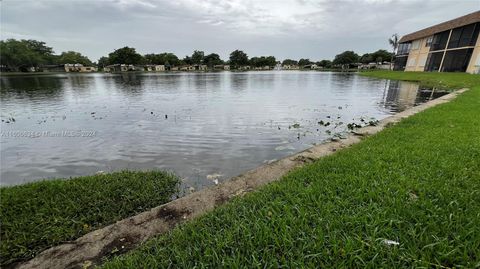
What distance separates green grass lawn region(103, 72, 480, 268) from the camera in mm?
2232

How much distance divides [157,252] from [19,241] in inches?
83.1

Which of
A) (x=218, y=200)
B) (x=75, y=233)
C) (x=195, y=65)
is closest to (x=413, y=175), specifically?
(x=218, y=200)

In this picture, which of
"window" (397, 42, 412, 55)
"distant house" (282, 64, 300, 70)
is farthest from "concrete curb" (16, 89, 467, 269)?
"distant house" (282, 64, 300, 70)

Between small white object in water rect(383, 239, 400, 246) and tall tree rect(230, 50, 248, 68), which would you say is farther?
tall tree rect(230, 50, 248, 68)

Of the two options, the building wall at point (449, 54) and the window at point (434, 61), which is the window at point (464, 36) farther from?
the window at point (434, 61)

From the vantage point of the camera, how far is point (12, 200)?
4012 mm

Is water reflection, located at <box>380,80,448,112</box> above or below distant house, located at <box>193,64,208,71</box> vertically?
above

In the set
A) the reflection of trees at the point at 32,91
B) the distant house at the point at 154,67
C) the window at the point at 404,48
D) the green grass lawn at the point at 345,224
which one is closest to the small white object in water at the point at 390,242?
the green grass lawn at the point at 345,224

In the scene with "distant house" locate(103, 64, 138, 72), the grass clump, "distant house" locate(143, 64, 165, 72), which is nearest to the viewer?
the grass clump

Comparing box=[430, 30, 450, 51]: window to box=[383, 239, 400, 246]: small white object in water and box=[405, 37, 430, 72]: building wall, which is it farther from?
box=[383, 239, 400, 246]: small white object in water

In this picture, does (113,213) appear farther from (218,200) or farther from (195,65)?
(195,65)

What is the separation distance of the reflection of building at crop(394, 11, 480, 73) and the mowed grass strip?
40417 mm

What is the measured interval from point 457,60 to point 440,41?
550 cm

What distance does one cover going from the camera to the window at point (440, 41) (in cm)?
3699
